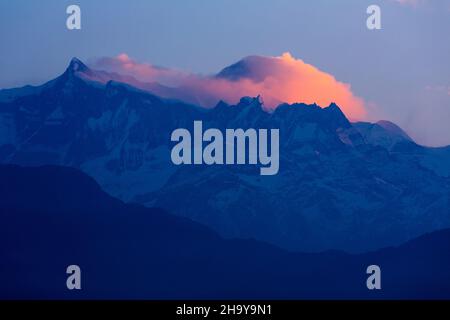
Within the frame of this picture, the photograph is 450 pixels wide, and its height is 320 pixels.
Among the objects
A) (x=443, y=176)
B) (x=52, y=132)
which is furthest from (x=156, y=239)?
(x=443, y=176)

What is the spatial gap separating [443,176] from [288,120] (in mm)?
1353

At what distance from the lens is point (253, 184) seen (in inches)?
400

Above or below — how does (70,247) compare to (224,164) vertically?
below

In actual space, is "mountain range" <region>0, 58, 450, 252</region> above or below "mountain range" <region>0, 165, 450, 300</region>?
above

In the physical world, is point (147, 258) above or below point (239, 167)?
below

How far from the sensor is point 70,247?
10.1 meters

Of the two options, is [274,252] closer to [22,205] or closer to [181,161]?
[181,161]

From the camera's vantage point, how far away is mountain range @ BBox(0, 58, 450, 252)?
10148 mm

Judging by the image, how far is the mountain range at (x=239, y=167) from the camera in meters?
10.1

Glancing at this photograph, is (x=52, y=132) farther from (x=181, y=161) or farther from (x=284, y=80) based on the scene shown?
(x=284, y=80)

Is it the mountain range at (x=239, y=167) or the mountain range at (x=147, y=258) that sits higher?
the mountain range at (x=239, y=167)

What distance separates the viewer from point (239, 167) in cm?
1012
